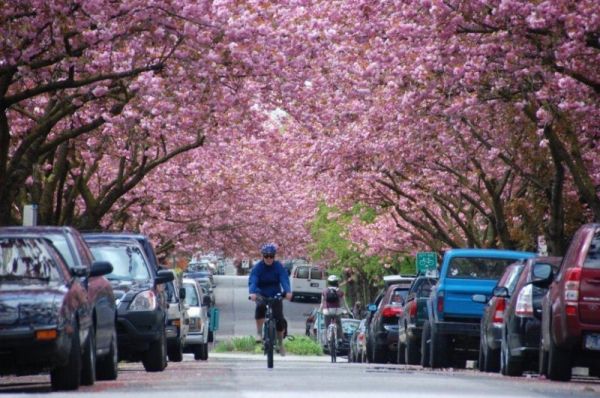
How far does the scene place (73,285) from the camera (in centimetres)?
1519

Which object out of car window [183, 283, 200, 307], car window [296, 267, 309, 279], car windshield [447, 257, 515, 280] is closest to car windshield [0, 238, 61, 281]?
car windshield [447, 257, 515, 280]

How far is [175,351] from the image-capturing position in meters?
28.9

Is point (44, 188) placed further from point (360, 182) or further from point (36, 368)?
point (36, 368)

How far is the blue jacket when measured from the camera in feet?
73.5

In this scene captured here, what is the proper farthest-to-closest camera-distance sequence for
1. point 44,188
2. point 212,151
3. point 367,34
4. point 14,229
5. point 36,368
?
point 212,151, point 44,188, point 367,34, point 14,229, point 36,368

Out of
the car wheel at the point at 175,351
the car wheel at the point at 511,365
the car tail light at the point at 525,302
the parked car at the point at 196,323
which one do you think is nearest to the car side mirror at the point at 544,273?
the car tail light at the point at 525,302

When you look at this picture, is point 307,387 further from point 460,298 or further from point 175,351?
point 175,351

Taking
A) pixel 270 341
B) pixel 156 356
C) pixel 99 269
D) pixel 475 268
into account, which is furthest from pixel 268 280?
pixel 99 269

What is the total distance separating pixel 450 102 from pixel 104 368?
1416 cm

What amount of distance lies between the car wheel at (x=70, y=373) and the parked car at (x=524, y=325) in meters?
6.69

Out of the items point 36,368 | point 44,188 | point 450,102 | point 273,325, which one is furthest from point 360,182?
point 36,368

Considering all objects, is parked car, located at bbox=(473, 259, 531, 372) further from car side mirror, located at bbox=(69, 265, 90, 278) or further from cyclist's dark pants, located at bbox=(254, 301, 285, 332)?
car side mirror, located at bbox=(69, 265, 90, 278)

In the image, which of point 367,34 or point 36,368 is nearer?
point 36,368

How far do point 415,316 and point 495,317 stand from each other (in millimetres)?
5830
